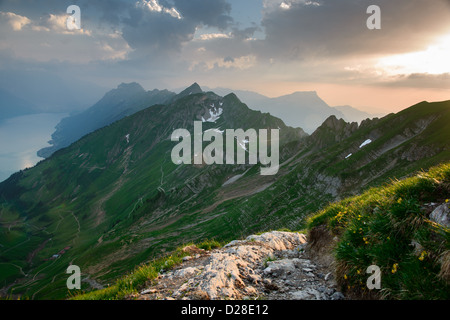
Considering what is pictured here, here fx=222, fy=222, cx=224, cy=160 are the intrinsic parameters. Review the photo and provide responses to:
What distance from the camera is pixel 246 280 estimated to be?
839 cm

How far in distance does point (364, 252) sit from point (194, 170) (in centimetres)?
19515

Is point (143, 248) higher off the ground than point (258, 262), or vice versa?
point (258, 262)

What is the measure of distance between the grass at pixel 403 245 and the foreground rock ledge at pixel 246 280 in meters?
1.34

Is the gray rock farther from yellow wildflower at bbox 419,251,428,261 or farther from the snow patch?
the snow patch

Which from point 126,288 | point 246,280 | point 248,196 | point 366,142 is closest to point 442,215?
point 246,280

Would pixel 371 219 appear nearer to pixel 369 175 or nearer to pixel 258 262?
pixel 258 262

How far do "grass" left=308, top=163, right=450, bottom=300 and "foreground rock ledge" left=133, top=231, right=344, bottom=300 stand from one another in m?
1.34

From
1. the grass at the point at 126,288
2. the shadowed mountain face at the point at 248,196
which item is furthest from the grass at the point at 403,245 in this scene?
the shadowed mountain face at the point at 248,196

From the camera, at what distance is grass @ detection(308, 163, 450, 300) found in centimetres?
514

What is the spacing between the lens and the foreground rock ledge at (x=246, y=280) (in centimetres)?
715

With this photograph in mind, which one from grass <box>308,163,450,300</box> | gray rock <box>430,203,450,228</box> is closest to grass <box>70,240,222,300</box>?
grass <box>308,163,450,300</box>
